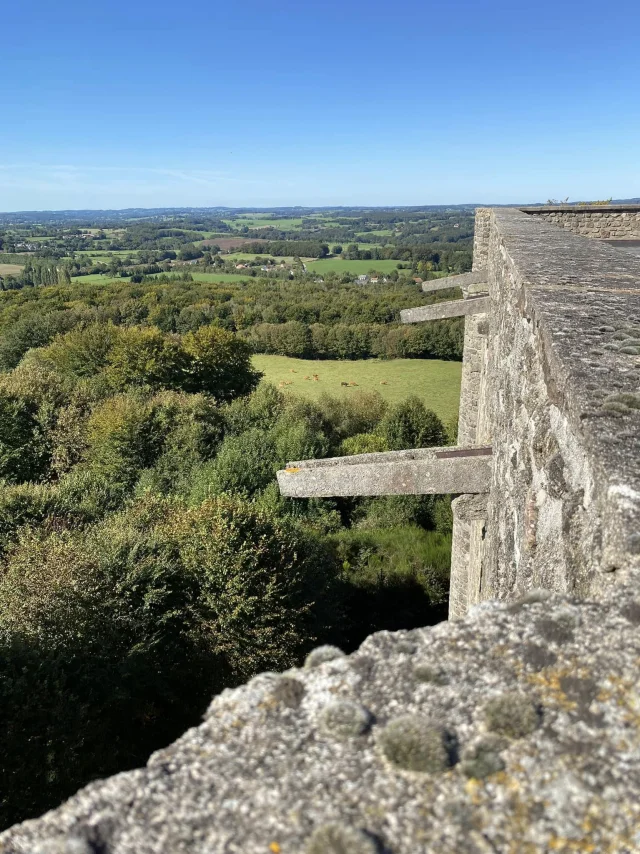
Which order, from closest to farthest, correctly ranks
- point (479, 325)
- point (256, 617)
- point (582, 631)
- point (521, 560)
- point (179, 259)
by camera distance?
1. point (582, 631)
2. point (521, 560)
3. point (479, 325)
4. point (256, 617)
5. point (179, 259)

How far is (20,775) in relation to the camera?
8.48m

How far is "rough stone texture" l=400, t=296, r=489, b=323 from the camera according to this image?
7703 millimetres

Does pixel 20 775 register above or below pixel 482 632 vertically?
below

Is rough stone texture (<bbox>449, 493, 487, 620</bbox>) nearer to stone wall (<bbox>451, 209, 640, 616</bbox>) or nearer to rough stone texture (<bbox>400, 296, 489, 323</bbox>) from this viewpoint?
stone wall (<bbox>451, 209, 640, 616</bbox>)

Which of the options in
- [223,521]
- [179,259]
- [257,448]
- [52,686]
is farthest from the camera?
[179,259]

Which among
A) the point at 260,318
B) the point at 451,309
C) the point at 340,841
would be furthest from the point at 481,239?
the point at 260,318

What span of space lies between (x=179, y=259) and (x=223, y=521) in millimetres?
118687

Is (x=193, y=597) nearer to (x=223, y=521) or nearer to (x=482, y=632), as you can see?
(x=223, y=521)

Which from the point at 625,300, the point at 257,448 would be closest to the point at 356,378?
the point at 257,448

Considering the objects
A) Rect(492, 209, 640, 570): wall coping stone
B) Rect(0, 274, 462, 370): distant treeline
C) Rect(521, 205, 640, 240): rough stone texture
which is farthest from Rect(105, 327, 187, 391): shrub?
Rect(492, 209, 640, 570): wall coping stone

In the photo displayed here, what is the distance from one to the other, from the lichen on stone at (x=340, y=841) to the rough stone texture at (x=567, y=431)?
93cm

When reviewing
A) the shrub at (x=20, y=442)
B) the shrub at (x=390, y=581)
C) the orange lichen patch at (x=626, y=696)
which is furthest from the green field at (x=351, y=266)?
the orange lichen patch at (x=626, y=696)

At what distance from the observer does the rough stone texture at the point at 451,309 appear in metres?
7.70

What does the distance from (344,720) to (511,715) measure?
1.24ft
